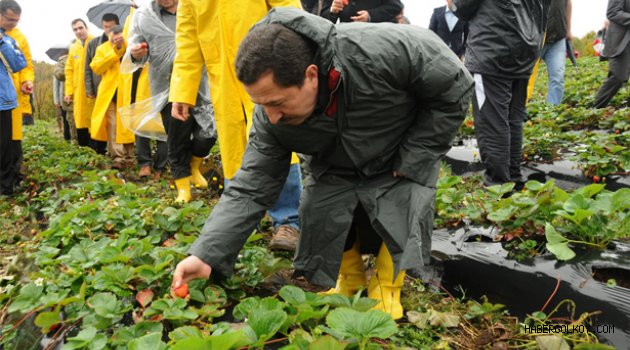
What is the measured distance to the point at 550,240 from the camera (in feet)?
7.22

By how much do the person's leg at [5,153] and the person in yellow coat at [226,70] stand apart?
290 cm

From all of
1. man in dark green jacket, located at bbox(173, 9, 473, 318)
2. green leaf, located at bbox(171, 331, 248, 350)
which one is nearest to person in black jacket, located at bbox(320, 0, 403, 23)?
man in dark green jacket, located at bbox(173, 9, 473, 318)

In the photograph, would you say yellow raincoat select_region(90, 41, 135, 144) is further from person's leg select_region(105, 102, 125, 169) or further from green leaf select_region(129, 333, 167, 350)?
green leaf select_region(129, 333, 167, 350)

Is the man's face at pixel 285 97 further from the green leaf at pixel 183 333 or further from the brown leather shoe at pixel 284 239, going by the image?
the brown leather shoe at pixel 284 239

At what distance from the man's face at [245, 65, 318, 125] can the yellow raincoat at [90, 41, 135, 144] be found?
4.49 meters

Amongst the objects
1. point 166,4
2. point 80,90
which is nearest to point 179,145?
point 166,4

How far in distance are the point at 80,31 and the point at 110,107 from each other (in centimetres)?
212

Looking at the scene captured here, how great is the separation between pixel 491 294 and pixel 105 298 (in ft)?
5.47

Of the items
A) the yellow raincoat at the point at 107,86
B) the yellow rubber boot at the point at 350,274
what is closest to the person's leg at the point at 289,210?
the yellow rubber boot at the point at 350,274

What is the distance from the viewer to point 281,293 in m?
1.76

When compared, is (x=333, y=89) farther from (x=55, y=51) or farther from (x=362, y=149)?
(x=55, y=51)

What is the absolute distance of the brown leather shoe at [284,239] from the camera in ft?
8.93

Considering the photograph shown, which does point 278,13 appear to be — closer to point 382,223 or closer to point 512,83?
point 382,223

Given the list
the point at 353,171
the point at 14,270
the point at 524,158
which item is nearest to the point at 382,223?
the point at 353,171
